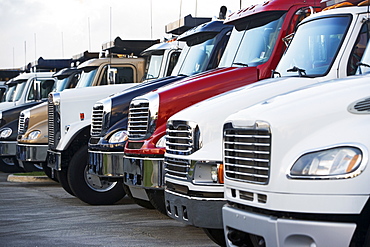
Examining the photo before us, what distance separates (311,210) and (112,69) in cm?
1039

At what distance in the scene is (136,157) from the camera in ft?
30.7

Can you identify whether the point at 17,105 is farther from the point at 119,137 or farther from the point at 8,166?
the point at 119,137

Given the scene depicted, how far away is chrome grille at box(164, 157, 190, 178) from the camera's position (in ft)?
24.4

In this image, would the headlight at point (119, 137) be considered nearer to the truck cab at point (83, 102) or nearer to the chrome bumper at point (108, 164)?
the chrome bumper at point (108, 164)

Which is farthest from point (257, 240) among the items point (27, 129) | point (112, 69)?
point (27, 129)

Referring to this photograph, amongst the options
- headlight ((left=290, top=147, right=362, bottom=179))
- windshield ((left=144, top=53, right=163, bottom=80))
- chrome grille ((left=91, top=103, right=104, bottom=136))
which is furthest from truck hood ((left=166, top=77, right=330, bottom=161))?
windshield ((left=144, top=53, right=163, bottom=80))

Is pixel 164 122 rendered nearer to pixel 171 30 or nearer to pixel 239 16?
pixel 239 16

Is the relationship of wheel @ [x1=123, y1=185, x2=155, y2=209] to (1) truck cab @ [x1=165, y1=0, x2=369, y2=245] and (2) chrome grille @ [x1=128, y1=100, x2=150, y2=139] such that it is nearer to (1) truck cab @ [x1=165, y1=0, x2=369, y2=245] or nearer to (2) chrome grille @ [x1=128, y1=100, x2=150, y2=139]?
(2) chrome grille @ [x1=128, y1=100, x2=150, y2=139]

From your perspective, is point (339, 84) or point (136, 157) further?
point (136, 157)

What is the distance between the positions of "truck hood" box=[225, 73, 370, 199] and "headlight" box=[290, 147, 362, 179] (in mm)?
26

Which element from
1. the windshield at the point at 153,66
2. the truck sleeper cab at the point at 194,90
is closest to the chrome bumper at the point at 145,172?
the truck sleeper cab at the point at 194,90

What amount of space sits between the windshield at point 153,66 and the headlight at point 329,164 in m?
9.02

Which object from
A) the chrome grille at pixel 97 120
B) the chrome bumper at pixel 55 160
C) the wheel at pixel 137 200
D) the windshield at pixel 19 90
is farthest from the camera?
the windshield at pixel 19 90

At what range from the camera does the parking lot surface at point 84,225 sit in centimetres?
898
